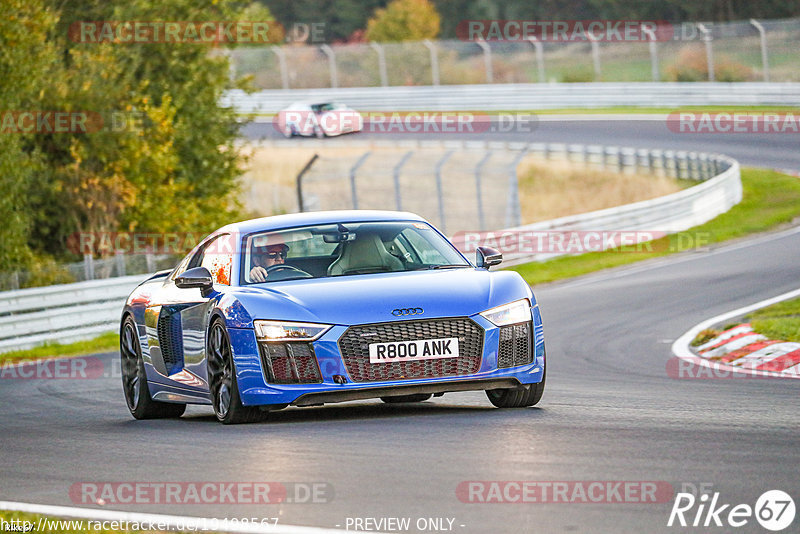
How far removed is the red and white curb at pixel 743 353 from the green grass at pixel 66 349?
883 cm

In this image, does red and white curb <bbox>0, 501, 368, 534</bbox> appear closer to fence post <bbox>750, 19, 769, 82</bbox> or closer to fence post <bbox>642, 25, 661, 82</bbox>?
fence post <bbox>750, 19, 769, 82</bbox>

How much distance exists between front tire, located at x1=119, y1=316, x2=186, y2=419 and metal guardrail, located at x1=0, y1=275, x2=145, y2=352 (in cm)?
893

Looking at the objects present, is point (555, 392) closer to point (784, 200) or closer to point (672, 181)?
point (784, 200)

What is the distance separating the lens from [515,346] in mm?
8703

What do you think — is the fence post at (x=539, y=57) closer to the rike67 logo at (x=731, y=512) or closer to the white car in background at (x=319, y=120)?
the white car in background at (x=319, y=120)

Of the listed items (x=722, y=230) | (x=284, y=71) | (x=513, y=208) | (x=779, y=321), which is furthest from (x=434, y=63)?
(x=779, y=321)

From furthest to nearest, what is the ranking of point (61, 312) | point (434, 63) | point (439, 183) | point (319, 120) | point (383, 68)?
point (383, 68), point (434, 63), point (319, 120), point (439, 183), point (61, 312)

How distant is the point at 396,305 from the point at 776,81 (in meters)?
40.2

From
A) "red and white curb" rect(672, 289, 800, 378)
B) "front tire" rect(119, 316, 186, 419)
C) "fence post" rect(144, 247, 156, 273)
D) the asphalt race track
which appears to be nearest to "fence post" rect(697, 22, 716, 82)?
"fence post" rect(144, 247, 156, 273)

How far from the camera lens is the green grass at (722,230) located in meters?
24.8

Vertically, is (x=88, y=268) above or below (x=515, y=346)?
below

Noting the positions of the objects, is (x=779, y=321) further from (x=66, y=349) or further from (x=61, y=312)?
(x=61, y=312)

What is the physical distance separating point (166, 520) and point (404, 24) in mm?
70552

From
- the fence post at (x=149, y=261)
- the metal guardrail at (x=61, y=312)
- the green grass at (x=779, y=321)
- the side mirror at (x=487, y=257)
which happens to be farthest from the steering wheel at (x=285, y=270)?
the fence post at (x=149, y=261)
